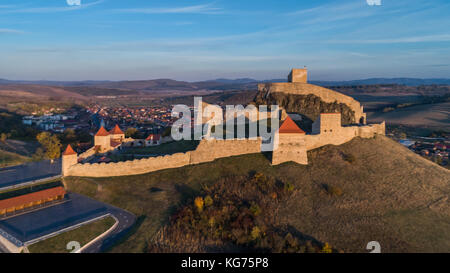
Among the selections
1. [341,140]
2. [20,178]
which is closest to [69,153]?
[20,178]

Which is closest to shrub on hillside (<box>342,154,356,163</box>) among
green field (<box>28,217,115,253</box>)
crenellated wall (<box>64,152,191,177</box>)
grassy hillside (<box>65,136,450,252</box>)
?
grassy hillside (<box>65,136,450,252</box>)

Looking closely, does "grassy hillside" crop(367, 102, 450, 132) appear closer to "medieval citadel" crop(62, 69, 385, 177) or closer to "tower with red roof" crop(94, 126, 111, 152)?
"medieval citadel" crop(62, 69, 385, 177)

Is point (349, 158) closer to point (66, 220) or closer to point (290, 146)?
point (290, 146)

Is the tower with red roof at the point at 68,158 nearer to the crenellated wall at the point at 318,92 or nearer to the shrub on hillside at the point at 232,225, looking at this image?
the shrub on hillside at the point at 232,225

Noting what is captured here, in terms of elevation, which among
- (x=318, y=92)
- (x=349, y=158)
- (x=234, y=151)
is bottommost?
(x=349, y=158)

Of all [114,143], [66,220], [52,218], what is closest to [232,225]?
[66,220]
